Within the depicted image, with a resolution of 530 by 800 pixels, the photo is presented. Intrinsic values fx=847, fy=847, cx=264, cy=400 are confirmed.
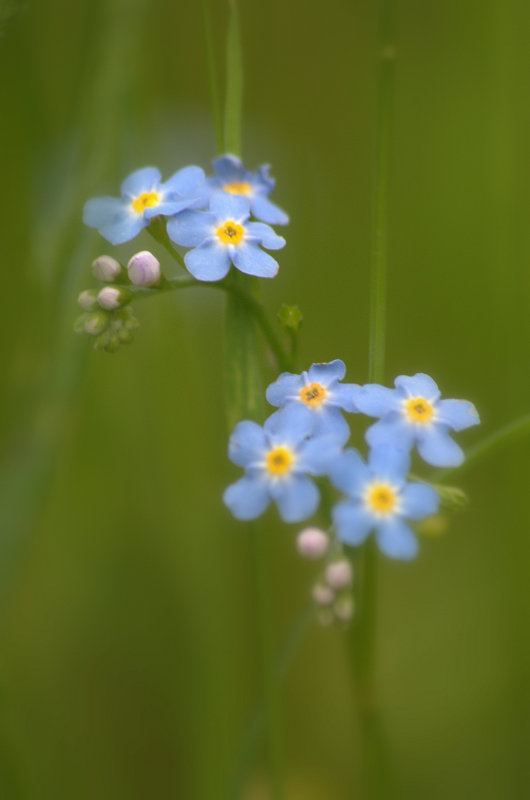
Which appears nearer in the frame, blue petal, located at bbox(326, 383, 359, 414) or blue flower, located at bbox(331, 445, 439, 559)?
blue flower, located at bbox(331, 445, 439, 559)

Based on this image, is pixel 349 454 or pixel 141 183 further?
pixel 141 183

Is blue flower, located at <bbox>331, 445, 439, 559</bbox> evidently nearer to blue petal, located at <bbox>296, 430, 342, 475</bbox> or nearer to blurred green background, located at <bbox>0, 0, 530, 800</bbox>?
blue petal, located at <bbox>296, 430, 342, 475</bbox>

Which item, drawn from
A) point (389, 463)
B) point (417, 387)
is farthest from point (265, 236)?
point (389, 463)

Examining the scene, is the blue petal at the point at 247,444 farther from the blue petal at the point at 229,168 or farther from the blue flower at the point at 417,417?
the blue petal at the point at 229,168

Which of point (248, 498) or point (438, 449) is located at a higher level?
point (438, 449)

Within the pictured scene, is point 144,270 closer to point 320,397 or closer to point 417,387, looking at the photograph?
point 320,397

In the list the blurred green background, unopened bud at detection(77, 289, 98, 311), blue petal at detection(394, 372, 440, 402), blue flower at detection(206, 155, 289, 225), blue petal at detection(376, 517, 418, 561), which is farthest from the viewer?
the blurred green background

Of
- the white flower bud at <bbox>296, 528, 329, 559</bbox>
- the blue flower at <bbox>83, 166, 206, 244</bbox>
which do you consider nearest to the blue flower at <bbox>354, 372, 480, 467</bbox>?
the white flower bud at <bbox>296, 528, 329, 559</bbox>
